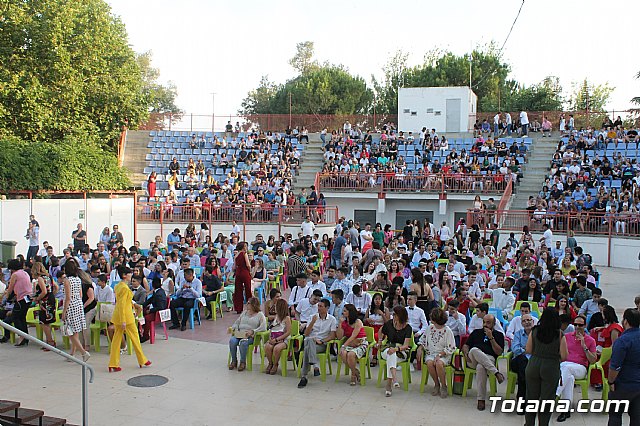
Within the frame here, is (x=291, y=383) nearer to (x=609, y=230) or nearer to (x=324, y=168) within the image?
(x=609, y=230)

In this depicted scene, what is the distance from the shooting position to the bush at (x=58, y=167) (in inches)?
907

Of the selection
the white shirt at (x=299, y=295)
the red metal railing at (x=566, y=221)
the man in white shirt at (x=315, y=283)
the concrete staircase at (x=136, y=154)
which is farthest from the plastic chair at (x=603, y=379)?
the concrete staircase at (x=136, y=154)

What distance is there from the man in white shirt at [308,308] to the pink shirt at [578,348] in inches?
155

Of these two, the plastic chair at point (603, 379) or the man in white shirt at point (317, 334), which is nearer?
the plastic chair at point (603, 379)

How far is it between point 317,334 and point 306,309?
92cm

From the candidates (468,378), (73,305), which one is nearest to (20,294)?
(73,305)

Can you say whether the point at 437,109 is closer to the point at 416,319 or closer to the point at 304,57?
the point at 416,319

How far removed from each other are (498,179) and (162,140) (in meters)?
18.3

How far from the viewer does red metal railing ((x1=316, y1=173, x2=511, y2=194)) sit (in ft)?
87.7

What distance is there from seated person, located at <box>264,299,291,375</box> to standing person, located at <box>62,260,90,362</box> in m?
2.98

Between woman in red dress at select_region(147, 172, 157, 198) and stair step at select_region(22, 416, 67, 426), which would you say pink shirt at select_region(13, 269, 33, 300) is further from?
woman in red dress at select_region(147, 172, 157, 198)

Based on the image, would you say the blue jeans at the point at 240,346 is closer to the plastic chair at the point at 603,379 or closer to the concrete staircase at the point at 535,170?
the plastic chair at the point at 603,379

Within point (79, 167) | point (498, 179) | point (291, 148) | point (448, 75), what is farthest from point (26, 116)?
point (448, 75)

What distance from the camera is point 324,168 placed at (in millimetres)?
30609
